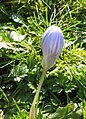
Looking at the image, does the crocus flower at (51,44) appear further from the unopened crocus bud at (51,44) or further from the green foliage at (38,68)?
the green foliage at (38,68)

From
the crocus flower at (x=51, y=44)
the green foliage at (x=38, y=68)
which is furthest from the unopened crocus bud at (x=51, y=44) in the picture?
the green foliage at (x=38, y=68)

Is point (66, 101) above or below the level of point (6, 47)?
below

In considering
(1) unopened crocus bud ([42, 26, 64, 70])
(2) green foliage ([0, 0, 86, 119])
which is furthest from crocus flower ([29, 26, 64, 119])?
(2) green foliage ([0, 0, 86, 119])

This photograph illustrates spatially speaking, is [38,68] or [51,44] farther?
[38,68]

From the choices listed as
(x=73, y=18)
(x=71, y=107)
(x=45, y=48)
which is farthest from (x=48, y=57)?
(x=73, y=18)

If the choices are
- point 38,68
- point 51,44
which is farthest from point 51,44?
point 38,68

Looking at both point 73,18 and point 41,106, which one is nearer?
point 41,106

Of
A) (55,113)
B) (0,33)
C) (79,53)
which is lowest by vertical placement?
(55,113)

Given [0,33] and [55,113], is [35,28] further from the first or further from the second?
[55,113]

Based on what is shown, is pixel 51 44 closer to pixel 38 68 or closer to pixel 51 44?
pixel 51 44
